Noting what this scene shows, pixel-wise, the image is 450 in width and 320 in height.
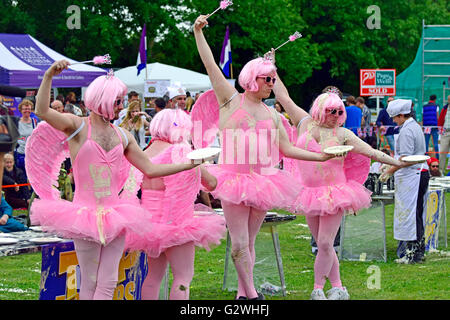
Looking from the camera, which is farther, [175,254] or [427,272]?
[427,272]

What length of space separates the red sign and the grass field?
12.3 m

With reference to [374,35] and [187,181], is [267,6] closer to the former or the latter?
[374,35]

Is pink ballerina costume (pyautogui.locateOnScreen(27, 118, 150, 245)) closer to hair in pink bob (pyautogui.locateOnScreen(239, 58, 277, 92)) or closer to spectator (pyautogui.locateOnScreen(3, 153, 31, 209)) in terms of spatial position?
hair in pink bob (pyautogui.locateOnScreen(239, 58, 277, 92))

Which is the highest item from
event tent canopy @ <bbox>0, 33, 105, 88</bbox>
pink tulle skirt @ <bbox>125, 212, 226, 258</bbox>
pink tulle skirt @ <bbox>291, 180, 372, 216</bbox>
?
event tent canopy @ <bbox>0, 33, 105, 88</bbox>

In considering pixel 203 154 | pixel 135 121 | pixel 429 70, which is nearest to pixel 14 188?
pixel 135 121

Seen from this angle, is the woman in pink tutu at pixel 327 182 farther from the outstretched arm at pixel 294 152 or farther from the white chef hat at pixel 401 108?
the white chef hat at pixel 401 108

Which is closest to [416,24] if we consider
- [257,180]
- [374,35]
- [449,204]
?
[374,35]

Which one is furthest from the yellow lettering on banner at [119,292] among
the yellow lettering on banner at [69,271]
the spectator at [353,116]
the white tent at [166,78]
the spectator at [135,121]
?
the white tent at [166,78]

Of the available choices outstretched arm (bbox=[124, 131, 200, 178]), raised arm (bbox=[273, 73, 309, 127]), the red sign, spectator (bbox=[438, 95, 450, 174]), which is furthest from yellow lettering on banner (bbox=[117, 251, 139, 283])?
the red sign

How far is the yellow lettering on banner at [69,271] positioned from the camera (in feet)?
18.8

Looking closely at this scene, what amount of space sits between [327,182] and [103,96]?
2561mm

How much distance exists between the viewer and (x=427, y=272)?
26.8 ft

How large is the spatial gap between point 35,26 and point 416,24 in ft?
62.6

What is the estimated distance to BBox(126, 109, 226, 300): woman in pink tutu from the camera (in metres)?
5.38
